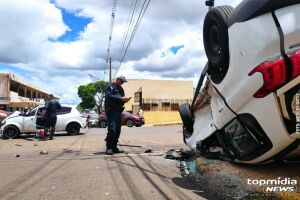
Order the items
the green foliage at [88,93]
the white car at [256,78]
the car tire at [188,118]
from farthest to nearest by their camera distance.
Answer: the green foliage at [88,93] → the car tire at [188,118] → the white car at [256,78]

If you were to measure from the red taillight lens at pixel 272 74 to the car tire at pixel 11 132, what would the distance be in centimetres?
1382

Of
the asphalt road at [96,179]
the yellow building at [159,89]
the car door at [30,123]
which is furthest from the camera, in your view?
the yellow building at [159,89]

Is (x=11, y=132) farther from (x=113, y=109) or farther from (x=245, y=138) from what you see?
(x=245, y=138)

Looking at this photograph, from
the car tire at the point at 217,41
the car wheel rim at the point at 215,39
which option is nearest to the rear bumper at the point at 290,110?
the car tire at the point at 217,41

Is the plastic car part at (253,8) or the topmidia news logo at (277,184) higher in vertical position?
the plastic car part at (253,8)

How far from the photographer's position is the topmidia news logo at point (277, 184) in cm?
424

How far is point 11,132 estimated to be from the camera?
1592 centimetres

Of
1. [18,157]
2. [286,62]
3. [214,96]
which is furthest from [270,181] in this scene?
[18,157]

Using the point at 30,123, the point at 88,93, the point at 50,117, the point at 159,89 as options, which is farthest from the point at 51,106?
the point at 88,93

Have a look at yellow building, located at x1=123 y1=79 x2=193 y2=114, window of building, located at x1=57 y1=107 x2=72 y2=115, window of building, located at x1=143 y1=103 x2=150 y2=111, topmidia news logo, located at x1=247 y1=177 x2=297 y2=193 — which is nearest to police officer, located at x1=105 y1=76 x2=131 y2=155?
topmidia news logo, located at x1=247 y1=177 x2=297 y2=193

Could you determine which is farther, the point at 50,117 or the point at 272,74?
the point at 50,117

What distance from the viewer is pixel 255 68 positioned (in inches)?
151

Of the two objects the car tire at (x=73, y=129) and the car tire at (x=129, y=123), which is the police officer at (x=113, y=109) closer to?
the car tire at (x=73, y=129)

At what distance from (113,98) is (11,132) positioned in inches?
362
